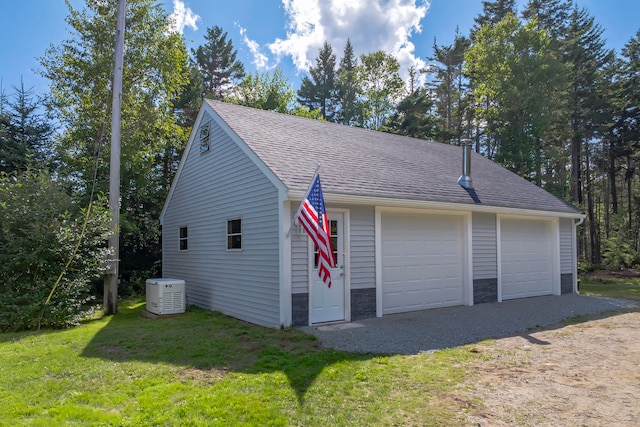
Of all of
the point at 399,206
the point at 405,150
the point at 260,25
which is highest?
Result: the point at 260,25

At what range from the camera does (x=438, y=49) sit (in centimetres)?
3156

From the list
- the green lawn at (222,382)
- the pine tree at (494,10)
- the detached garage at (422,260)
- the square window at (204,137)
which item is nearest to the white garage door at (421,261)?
the detached garage at (422,260)

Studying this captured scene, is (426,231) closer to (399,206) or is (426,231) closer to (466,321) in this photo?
(399,206)

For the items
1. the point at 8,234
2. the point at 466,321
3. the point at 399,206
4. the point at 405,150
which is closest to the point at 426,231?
the point at 399,206

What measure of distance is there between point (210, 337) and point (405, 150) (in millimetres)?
7622

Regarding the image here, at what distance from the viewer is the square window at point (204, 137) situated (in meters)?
9.99

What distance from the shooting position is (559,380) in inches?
173

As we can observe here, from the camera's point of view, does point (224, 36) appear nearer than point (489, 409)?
No

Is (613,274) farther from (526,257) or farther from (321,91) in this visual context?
(321,91)

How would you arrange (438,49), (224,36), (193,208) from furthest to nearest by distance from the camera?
(438,49), (224,36), (193,208)

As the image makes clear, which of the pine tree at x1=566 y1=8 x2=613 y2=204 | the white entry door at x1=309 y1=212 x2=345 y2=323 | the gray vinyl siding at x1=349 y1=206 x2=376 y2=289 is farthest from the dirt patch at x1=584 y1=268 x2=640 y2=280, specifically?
the white entry door at x1=309 y1=212 x2=345 y2=323

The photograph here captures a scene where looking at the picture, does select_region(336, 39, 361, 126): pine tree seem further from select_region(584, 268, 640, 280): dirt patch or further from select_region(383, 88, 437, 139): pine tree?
select_region(584, 268, 640, 280): dirt patch

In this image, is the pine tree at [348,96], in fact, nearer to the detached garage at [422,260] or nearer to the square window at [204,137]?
the square window at [204,137]

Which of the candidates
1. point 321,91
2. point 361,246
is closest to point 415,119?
point 321,91
